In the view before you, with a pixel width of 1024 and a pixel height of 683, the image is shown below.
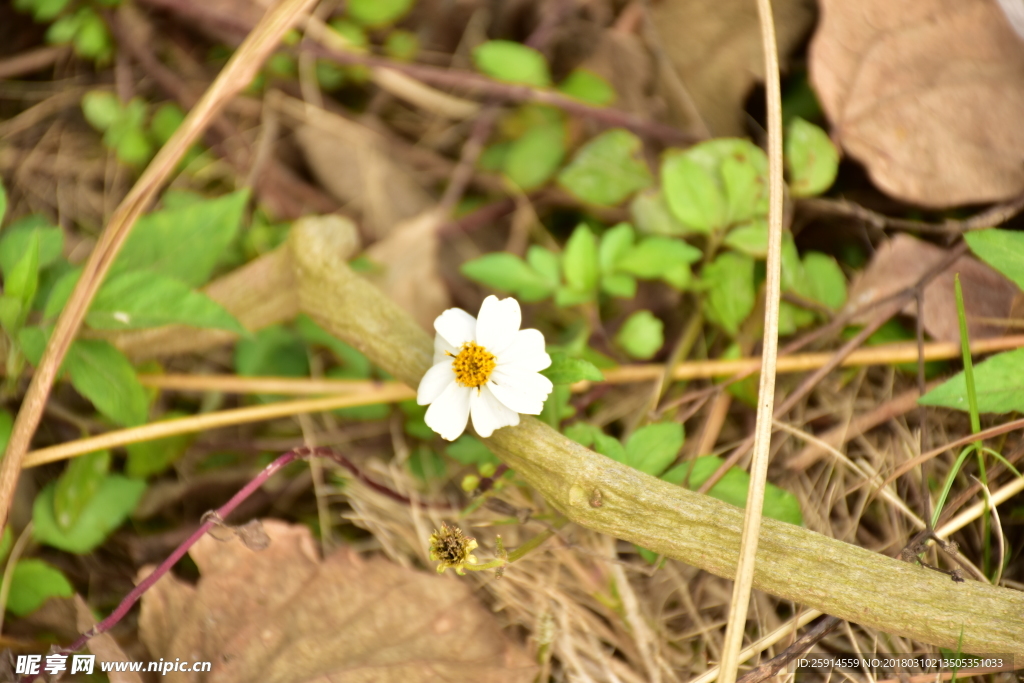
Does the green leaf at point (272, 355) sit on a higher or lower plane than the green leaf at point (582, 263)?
higher

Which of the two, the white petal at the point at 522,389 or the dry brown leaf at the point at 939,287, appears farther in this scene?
the dry brown leaf at the point at 939,287

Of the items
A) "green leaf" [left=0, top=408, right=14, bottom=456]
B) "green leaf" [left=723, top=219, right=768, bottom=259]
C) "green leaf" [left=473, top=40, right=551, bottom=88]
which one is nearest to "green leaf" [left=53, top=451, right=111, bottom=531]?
"green leaf" [left=0, top=408, right=14, bottom=456]

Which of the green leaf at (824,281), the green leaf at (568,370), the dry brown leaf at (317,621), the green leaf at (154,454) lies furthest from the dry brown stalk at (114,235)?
the green leaf at (824,281)

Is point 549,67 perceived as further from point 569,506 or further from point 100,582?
point 100,582

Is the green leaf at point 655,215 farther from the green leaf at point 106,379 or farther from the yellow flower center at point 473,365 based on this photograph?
the green leaf at point 106,379

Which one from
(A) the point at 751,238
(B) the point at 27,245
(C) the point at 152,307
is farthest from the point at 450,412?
(B) the point at 27,245

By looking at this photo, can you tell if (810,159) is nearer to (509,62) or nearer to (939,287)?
(939,287)

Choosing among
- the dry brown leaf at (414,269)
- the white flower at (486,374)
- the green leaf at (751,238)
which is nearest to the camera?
the white flower at (486,374)

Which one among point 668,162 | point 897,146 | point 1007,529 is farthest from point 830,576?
point 897,146
